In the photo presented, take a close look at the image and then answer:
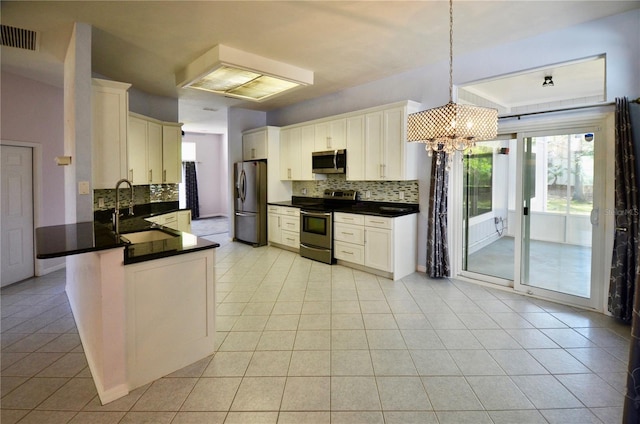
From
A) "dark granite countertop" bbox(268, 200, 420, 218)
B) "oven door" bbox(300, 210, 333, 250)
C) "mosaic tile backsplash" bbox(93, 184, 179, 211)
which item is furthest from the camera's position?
"oven door" bbox(300, 210, 333, 250)

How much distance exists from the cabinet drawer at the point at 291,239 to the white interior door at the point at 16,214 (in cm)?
375

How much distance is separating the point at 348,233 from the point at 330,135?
176 cm

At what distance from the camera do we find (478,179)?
4.58m

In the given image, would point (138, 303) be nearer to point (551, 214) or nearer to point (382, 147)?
point (382, 147)

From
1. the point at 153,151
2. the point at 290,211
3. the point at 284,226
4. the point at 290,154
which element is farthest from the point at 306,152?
the point at 153,151

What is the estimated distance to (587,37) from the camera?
322cm

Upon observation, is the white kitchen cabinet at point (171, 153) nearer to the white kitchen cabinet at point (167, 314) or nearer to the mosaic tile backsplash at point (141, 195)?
the mosaic tile backsplash at point (141, 195)

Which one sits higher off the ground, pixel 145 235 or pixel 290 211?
pixel 290 211

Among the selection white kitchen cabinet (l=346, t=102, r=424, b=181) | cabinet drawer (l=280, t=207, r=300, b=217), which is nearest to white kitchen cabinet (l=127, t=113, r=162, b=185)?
cabinet drawer (l=280, t=207, r=300, b=217)

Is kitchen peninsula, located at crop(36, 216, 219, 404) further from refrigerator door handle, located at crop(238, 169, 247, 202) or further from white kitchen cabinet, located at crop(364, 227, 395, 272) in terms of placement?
refrigerator door handle, located at crop(238, 169, 247, 202)

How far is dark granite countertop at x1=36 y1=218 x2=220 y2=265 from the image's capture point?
1820mm

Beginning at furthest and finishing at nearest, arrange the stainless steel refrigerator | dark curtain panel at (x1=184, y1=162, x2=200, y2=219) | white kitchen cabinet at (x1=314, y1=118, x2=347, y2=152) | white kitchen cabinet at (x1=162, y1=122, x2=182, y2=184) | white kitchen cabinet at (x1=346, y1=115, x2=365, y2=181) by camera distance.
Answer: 1. dark curtain panel at (x1=184, y1=162, x2=200, y2=219)
2. the stainless steel refrigerator
3. white kitchen cabinet at (x1=162, y1=122, x2=182, y2=184)
4. white kitchen cabinet at (x1=314, y1=118, x2=347, y2=152)
5. white kitchen cabinet at (x1=346, y1=115, x2=365, y2=181)

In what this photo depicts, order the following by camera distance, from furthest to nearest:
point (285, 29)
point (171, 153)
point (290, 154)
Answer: point (290, 154), point (171, 153), point (285, 29)

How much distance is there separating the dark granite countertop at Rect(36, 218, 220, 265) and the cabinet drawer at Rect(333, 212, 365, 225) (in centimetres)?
258
